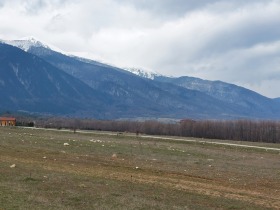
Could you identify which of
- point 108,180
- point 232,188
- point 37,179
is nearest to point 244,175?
point 232,188

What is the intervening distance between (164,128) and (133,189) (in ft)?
561

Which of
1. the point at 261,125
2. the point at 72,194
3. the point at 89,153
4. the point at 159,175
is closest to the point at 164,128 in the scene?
the point at 261,125

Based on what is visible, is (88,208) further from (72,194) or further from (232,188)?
(232,188)

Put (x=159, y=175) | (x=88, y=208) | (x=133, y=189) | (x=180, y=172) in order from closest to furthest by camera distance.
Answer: (x=88, y=208) → (x=133, y=189) → (x=159, y=175) → (x=180, y=172)

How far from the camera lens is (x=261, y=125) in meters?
172

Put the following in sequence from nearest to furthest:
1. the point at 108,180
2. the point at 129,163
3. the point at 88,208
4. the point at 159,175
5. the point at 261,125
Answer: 1. the point at 88,208
2. the point at 108,180
3. the point at 159,175
4. the point at 129,163
5. the point at 261,125

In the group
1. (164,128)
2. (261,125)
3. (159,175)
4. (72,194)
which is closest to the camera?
(72,194)

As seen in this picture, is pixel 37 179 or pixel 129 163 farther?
pixel 129 163

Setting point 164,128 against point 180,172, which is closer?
point 180,172

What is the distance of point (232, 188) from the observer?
30688 mm

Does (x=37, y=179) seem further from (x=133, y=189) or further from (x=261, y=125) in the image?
(x=261, y=125)

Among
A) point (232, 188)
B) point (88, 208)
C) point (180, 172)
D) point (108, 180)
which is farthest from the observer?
point (180, 172)

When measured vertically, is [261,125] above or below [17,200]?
above

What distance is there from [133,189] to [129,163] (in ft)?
49.4
